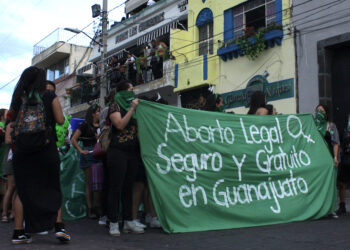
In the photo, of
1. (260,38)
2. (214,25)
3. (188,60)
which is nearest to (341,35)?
(260,38)

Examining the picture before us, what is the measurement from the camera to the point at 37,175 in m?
4.02

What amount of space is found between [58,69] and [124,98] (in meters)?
28.7

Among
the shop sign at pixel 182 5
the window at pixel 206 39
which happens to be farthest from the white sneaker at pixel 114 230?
the shop sign at pixel 182 5

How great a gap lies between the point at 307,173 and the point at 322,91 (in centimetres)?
656

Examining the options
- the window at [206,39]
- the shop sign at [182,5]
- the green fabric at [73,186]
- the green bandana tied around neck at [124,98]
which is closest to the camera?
the green bandana tied around neck at [124,98]

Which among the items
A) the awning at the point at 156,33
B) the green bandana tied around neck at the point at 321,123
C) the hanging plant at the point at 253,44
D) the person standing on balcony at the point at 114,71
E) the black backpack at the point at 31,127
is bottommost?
the black backpack at the point at 31,127

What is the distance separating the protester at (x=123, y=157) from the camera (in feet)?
14.9

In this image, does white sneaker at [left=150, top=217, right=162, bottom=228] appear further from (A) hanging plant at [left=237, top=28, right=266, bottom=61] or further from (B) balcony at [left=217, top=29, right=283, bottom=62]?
(A) hanging plant at [left=237, top=28, right=266, bottom=61]

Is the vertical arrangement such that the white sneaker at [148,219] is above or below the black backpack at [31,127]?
below

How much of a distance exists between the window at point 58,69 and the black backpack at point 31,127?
2732cm

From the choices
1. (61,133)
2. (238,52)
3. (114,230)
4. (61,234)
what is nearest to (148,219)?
(114,230)

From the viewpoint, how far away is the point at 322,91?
38.5ft

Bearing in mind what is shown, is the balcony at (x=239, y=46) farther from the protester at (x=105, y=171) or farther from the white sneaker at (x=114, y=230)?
the white sneaker at (x=114, y=230)

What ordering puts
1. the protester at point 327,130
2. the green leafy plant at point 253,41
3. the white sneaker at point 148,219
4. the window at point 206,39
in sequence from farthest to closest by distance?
the window at point 206,39, the green leafy plant at point 253,41, the protester at point 327,130, the white sneaker at point 148,219
